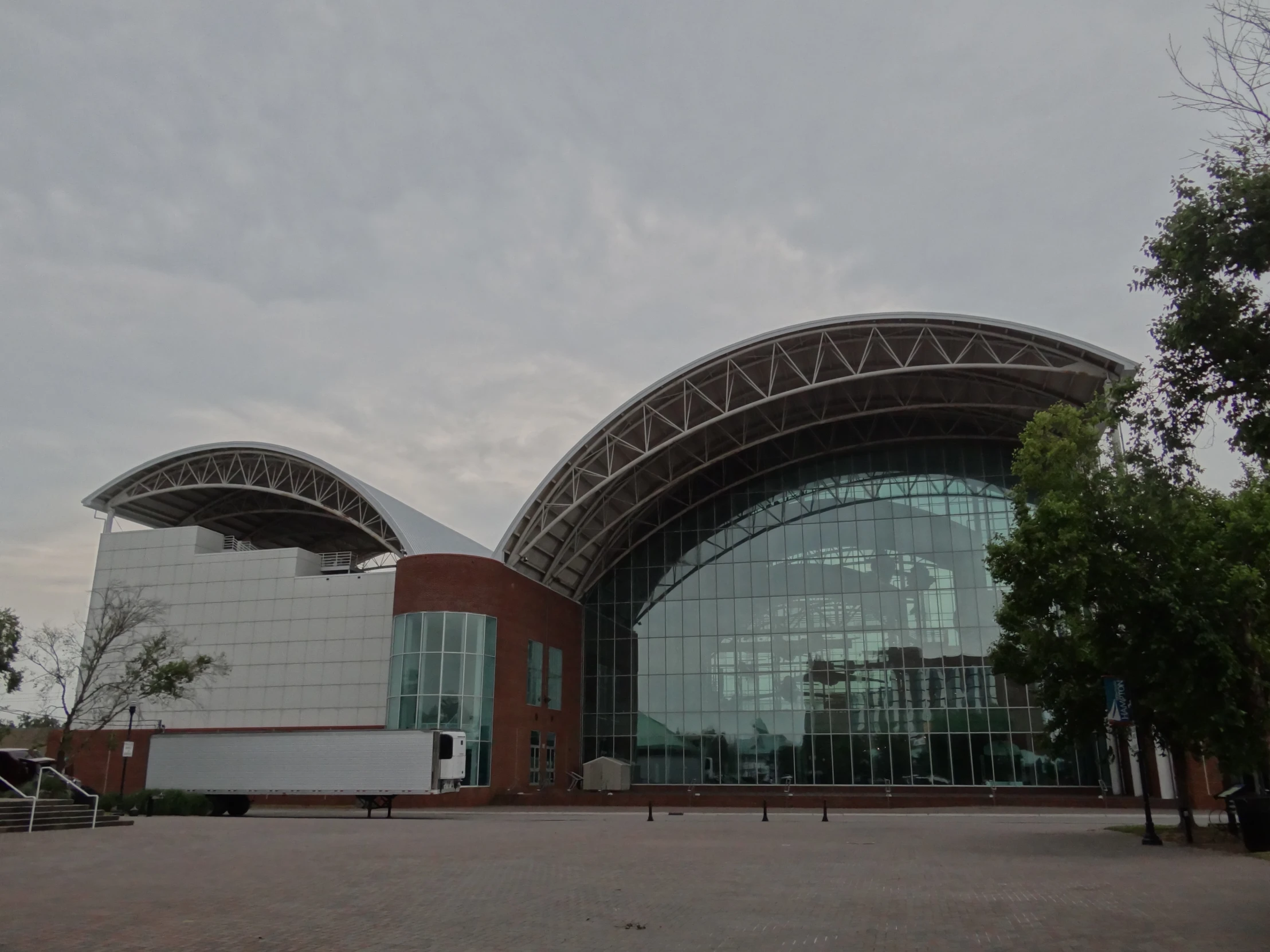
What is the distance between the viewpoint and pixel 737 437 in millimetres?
53438

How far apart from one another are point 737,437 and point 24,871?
136 feet

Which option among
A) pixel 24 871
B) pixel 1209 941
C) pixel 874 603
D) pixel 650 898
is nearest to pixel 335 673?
pixel 874 603

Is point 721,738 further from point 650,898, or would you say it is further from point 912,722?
point 650,898

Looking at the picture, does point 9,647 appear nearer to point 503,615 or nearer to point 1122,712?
point 503,615

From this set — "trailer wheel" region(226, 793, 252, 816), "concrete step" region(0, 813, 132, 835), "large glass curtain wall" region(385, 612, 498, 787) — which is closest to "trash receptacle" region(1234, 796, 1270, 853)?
"concrete step" region(0, 813, 132, 835)

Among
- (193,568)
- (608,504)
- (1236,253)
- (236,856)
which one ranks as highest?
(608,504)

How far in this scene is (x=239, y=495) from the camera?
5622cm

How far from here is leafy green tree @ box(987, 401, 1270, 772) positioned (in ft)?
64.8

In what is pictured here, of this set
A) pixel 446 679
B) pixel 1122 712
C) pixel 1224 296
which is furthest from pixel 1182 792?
pixel 446 679

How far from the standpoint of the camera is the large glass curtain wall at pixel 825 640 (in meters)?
48.7

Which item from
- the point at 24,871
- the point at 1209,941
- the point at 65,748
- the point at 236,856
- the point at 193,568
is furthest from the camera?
the point at 193,568

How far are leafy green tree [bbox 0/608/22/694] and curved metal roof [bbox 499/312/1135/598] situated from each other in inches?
847

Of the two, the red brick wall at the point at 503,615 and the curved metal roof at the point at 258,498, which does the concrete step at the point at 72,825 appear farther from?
the curved metal roof at the point at 258,498

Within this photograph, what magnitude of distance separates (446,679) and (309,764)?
11041 mm
